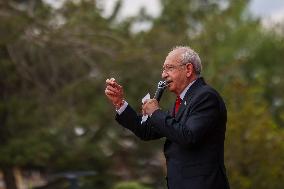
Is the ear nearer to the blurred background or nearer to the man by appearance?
the man

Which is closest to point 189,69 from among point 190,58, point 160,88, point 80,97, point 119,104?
point 190,58

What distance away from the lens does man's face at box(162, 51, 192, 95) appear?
12.1 ft

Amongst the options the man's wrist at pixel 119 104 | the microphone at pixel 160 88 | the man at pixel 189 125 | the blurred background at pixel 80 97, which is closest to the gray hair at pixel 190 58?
the man at pixel 189 125

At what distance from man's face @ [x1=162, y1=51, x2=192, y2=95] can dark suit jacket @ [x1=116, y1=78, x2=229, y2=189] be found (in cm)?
5

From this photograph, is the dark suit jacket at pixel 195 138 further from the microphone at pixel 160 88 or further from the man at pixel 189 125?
the microphone at pixel 160 88

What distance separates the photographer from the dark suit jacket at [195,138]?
352 cm

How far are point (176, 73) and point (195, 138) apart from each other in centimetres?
37

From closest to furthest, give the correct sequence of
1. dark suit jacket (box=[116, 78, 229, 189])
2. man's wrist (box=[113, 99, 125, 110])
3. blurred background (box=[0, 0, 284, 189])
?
1. dark suit jacket (box=[116, 78, 229, 189])
2. man's wrist (box=[113, 99, 125, 110])
3. blurred background (box=[0, 0, 284, 189])

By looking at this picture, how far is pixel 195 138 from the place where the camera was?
349 cm

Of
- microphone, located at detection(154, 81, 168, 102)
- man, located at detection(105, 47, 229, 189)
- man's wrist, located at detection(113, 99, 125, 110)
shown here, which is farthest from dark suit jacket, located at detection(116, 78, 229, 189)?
man's wrist, located at detection(113, 99, 125, 110)

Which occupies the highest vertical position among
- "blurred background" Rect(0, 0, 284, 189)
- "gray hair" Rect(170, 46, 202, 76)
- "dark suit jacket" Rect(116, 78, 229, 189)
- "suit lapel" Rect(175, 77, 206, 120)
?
"blurred background" Rect(0, 0, 284, 189)

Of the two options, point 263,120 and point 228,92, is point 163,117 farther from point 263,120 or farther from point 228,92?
point 228,92

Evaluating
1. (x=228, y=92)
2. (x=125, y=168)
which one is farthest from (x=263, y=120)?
(x=125, y=168)

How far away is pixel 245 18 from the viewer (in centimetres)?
4447
